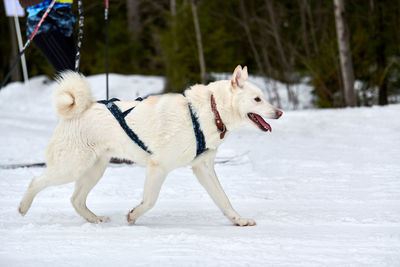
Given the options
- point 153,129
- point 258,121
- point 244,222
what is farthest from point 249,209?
point 153,129

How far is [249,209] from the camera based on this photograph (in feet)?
13.6

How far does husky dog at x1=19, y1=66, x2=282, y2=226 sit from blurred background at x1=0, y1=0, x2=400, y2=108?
7.11 m

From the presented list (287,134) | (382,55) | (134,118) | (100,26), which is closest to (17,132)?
(287,134)

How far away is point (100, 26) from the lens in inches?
678

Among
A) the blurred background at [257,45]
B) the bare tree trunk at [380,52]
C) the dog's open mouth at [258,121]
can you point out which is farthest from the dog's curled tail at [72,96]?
the bare tree trunk at [380,52]

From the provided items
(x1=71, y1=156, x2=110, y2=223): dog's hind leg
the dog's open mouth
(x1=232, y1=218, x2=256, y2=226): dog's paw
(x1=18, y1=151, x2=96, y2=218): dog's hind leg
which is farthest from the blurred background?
(x1=18, y1=151, x2=96, y2=218): dog's hind leg

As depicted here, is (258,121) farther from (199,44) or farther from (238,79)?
(199,44)

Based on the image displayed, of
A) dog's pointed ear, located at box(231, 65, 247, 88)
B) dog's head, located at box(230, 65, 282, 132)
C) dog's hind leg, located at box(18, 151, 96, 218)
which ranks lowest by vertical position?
dog's hind leg, located at box(18, 151, 96, 218)

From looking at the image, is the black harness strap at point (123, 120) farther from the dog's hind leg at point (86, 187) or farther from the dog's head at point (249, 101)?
the dog's head at point (249, 101)

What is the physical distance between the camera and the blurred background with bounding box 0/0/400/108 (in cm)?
1074

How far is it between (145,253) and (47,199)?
2089mm

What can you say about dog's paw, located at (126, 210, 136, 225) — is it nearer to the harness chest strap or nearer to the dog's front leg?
the dog's front leg

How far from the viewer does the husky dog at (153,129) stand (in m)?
3.49

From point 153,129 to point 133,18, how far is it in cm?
1407
